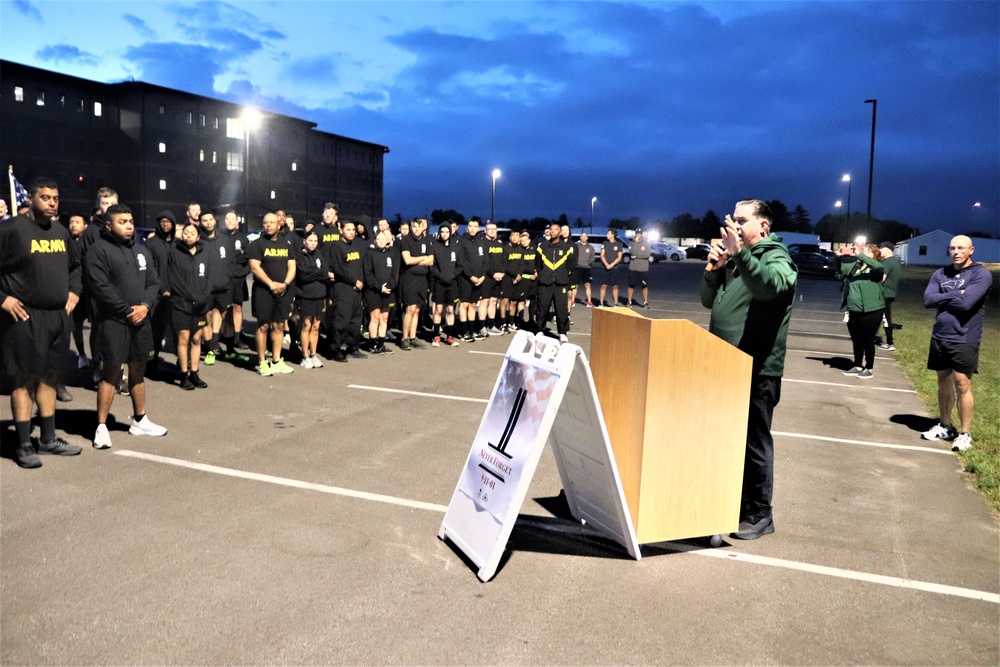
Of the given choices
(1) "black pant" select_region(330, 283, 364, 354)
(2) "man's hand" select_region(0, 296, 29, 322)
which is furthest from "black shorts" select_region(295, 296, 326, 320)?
(2) "man's hand" select_region(0, 296, 29, 322)

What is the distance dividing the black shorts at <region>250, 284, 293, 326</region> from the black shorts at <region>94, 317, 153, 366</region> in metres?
3.32

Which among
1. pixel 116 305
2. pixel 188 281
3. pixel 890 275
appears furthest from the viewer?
pixel 890 275

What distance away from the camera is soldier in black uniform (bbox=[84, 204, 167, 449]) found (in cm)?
645

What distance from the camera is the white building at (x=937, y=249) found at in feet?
294

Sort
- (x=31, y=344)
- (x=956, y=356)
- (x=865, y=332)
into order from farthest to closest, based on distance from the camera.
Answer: (x=865, y=332)
(x=956, y=356)
(x=31, y=344)

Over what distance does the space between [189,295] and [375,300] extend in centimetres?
365

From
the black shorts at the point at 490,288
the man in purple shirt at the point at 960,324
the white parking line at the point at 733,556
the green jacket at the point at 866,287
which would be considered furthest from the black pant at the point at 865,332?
the white parking line at the point at 733,556

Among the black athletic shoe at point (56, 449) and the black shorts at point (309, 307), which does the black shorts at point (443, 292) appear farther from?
the black athletic shoe at point (56, 449)

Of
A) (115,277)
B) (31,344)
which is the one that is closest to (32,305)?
(31,344)

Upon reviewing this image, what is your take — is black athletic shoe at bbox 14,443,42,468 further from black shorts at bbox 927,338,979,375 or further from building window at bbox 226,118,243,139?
building window at bbox 226,118,243,139

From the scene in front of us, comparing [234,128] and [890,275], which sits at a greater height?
[234,128]

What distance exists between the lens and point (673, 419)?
4430mm

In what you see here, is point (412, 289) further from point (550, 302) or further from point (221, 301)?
point (221, 301)

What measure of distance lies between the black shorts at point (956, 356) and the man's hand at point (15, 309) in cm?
798
